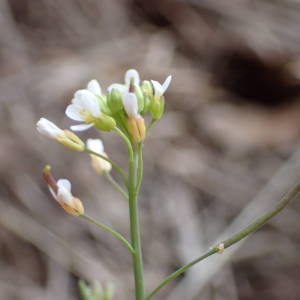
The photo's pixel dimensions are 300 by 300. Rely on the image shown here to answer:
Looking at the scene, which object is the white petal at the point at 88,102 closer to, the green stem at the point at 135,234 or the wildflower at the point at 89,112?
the wildflower at the point at 89,112

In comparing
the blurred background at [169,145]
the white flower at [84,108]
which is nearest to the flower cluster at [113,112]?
the white flower at [84,108]

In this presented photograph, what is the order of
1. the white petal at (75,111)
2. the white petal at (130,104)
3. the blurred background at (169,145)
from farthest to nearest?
the blurred background at (169,145)
the white petal at (75,111)
the white petal at (130,104)

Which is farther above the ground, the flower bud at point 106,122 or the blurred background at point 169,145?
the flower bud at point 106,122

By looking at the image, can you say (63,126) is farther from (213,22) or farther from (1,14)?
(213,22)

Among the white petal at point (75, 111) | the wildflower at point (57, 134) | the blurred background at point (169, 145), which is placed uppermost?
the white petal at point (75, 111)

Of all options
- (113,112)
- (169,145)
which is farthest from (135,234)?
(169,145)

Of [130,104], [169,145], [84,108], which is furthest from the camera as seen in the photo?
[169,145]

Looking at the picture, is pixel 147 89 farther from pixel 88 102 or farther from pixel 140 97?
pixel 88 102
